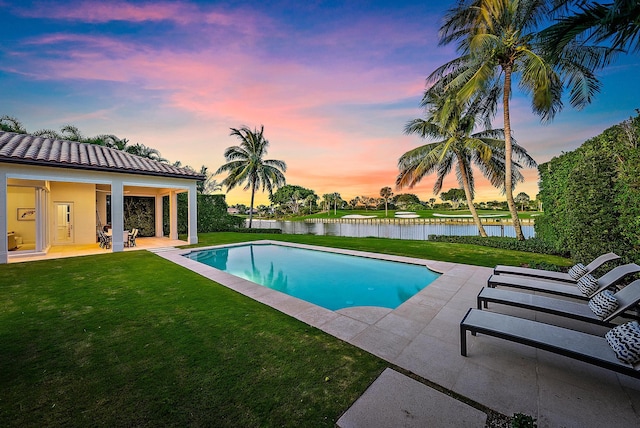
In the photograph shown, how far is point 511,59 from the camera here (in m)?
10.6

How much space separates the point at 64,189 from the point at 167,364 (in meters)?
16.0

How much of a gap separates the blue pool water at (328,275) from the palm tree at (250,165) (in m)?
11.5

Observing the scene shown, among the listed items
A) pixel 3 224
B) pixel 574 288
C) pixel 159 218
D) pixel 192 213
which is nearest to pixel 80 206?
pixel 159 218

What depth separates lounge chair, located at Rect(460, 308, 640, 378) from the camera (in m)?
2.20

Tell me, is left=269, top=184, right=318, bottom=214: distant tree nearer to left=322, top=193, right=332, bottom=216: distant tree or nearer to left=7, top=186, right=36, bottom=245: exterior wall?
left=322, top=193, right=332, bottom=216: distant tree

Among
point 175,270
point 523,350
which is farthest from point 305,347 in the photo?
point 175,270

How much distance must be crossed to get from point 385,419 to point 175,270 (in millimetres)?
7530

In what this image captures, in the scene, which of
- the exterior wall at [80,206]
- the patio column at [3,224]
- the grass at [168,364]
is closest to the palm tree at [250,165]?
the exterior wall at [80,206]

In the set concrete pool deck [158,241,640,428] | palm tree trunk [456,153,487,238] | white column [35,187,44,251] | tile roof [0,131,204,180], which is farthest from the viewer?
palm tree trunk [456,153,487,238]

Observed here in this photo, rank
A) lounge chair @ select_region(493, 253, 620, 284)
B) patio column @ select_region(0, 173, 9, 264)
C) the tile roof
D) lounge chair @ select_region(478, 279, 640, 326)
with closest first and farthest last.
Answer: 1. lounge chair @ select_region(478, 279, 640, 326)
2. lounge chair @ select_region(493, 253, 620, 284)
3. patio column @ select_region(0, 173, 9, 264)
4. the tile roof

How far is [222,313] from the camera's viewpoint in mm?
4465

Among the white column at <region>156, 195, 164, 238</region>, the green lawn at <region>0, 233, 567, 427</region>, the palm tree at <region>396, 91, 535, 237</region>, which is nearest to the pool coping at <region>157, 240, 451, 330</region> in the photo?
the green lawn at <region>0, 233, 567, 427</region>

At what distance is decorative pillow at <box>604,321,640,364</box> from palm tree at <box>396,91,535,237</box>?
1243 centimetres

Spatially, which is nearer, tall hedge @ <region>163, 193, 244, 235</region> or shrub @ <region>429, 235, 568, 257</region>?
shrub @ <region>429, 235, 568, 257</region>
